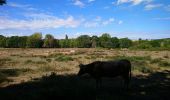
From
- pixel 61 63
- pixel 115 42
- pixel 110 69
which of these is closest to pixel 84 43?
pixel 115 42

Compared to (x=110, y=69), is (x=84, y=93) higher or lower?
lower

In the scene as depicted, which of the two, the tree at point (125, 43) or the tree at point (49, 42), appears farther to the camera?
the tree at point (125, 43)

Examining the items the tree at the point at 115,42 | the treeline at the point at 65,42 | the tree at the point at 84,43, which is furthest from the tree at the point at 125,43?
the tree at the point at 84,43

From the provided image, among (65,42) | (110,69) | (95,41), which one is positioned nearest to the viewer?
(110,69)

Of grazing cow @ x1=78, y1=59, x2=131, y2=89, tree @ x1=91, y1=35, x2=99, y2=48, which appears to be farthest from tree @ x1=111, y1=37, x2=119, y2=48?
grazing cow @ x1=78, y1=59, x2=131, y2=89

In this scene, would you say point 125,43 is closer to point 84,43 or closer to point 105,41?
point 105,41

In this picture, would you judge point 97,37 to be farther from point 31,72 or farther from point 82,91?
point 82,91

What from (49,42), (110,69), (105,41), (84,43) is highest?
(105,41)

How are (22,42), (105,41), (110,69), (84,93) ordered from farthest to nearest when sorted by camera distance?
(105,41)
(22,42)
(110,69)
(84,93)

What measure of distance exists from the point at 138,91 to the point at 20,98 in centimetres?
664

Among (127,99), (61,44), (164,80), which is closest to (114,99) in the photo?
(127,99)

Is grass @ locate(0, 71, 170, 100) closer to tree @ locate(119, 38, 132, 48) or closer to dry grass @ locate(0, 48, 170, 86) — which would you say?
dry grass @ locate(0, 48, 170, 86)

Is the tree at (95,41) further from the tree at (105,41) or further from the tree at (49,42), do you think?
the tree at (49,42)

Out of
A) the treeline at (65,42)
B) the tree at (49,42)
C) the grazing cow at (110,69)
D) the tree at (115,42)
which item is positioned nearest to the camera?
the grazing cow at (110,69)
